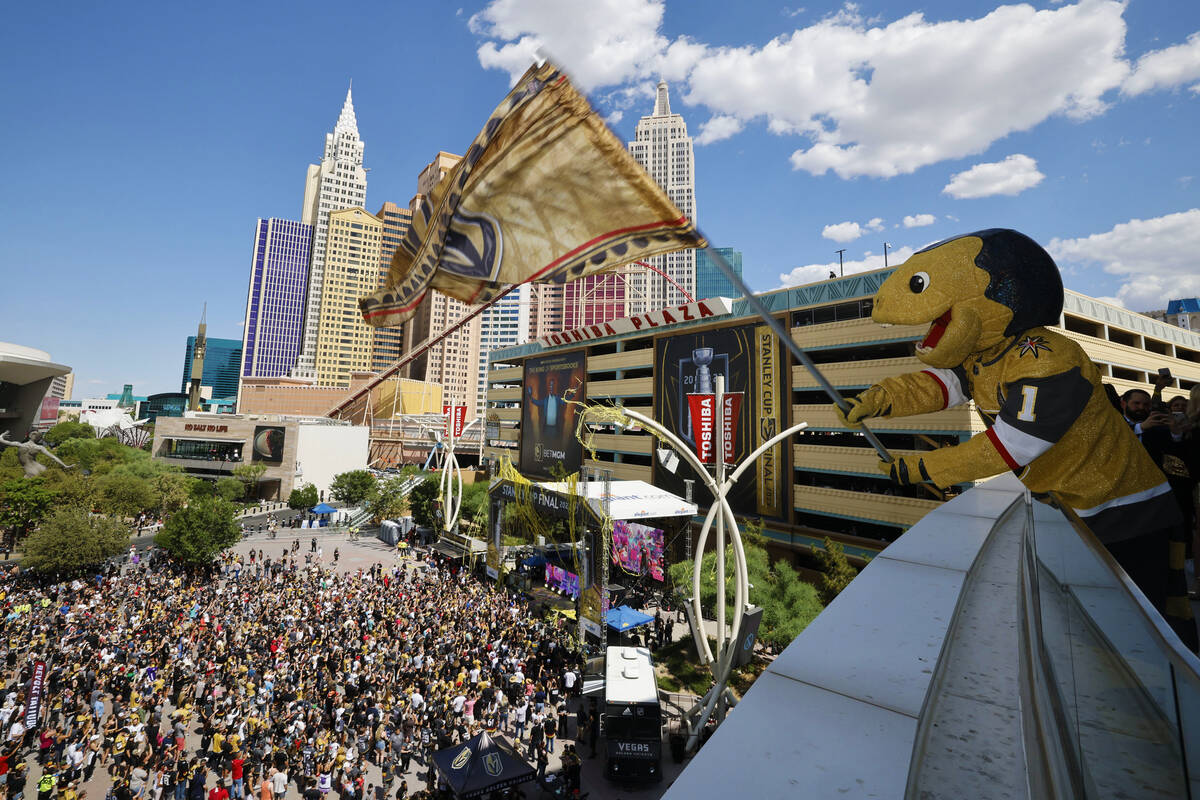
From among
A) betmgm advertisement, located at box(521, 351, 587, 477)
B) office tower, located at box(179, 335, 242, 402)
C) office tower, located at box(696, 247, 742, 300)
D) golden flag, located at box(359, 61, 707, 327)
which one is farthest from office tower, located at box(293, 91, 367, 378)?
golden flag, located at box(359, 61, 707, 327)

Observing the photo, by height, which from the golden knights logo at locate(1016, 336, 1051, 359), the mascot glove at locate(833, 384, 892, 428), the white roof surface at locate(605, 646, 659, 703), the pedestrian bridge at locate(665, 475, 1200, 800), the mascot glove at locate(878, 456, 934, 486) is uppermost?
Answer: the golden knights logo at locate(1016, 336, 1051, 359)

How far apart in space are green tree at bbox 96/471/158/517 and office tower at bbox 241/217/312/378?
110924mm

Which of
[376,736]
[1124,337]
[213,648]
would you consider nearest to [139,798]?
[376,736]

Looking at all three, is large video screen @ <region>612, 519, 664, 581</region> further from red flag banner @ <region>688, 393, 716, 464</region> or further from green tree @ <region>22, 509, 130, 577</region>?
green tree @ <region>22, 509, 130, 577</region>

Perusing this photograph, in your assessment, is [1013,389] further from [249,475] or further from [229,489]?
[249,475]

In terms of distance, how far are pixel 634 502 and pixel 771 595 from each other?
5.91 metres

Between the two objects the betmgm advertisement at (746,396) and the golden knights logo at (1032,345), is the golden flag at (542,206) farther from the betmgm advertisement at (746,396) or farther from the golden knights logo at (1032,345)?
the betmgm advertisement at (746,396)

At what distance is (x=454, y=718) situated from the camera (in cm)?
1283

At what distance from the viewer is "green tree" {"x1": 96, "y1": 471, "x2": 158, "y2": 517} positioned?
3509cm

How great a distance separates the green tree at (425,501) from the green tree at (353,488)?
998cm

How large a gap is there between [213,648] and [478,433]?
2166 inches

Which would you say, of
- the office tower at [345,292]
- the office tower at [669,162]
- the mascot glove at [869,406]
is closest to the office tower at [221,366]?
the office tower at [345,292]

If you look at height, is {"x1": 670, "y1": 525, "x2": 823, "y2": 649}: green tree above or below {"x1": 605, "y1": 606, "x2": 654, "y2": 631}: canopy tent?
above

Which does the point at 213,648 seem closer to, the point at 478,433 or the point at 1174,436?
the point at 1174,436
